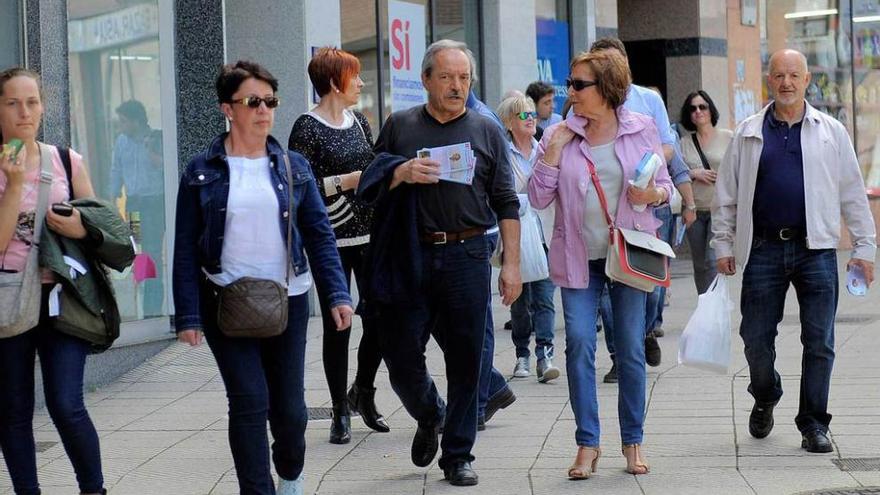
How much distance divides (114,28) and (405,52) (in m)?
4.08

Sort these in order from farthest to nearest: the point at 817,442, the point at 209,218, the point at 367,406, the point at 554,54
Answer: the point at 554,54, the point at 367,406, the point at 817,442, the point at 209,218

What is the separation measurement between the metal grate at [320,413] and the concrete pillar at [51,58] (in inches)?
91.6

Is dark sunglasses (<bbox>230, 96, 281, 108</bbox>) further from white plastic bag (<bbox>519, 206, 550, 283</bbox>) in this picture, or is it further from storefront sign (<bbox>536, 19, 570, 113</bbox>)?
storefront sign (<bbox>536, 19, 570, 113</bbox>)

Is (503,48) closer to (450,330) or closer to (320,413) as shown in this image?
(320,413)

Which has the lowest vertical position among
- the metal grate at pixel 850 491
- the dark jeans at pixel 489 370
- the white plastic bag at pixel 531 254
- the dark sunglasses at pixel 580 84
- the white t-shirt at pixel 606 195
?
the metal grate at pixel 850 491

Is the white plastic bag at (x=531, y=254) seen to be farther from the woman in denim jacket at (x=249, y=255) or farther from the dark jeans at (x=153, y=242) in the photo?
the dark jeans at (x=153, y=242)

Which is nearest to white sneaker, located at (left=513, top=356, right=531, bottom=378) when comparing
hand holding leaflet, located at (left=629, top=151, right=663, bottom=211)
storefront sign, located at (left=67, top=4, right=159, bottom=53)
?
hand holding leaflet, located at (left=629, top=151, right=663, bottom=211)

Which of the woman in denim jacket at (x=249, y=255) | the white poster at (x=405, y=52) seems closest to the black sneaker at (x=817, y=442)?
the woman in denim jacket at (x=249, y=255)

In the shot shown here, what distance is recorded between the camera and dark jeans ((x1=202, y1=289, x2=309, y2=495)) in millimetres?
5547

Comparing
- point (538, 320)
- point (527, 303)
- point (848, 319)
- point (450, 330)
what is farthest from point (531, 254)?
point (848, 319)

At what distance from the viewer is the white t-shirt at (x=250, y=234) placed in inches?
220

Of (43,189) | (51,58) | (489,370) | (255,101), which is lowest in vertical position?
(489,370)

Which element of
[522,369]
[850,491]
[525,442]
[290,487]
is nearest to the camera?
[290,487]

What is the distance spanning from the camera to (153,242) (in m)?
11.6
